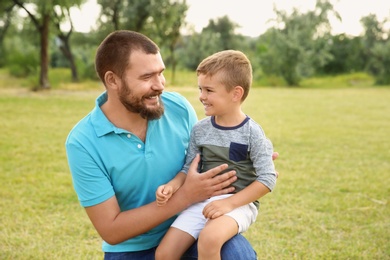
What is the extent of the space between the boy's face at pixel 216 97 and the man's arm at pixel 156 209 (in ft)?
1.09

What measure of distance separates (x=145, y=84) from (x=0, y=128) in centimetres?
921

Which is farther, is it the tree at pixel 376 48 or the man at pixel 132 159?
the tree at pixel 376 48

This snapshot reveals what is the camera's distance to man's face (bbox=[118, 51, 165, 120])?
2.72 m

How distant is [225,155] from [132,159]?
1.70ft

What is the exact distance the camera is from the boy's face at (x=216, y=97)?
277 centimetres

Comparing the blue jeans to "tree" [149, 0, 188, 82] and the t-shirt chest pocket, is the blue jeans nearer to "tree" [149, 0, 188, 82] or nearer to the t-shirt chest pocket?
the t-shirt chest pocket

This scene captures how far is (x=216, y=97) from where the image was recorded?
2.77m

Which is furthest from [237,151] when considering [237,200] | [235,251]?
[235,251]

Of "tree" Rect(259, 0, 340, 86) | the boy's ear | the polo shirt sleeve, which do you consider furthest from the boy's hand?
"tree" Rect(259, 0, 340, 86)

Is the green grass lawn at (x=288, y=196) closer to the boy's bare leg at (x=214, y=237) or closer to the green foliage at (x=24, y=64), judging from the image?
the boy's bare leg at (x=214, y=237)

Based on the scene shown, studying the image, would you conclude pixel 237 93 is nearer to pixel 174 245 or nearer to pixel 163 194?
pixel 163 194

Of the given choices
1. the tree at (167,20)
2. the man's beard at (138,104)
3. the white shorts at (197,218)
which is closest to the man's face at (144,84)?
the man's beard at (138,104)

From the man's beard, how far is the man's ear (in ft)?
0.19

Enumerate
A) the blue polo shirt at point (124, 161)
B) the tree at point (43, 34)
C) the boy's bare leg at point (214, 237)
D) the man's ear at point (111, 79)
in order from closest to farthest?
the boy's bare leg at point (214, 237) < the blue polo shirt at point (124, 161) < the man's ear at point (111, 79) < the tree at point (43, 34)
